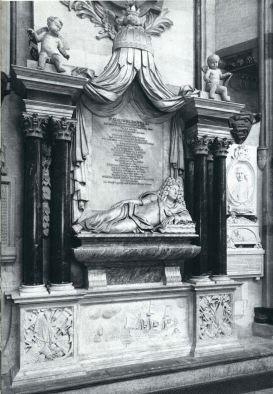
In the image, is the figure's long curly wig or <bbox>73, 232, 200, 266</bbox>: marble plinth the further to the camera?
the figure's long curly wig

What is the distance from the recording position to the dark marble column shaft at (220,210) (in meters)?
5.58

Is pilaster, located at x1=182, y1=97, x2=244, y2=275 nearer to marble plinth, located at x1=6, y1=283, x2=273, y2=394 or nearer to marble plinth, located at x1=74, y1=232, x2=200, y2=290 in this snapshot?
marble plinth, located at x1=74, y1=232, x2=200, y2=290

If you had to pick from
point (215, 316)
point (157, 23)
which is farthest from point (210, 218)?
point (157, 23)

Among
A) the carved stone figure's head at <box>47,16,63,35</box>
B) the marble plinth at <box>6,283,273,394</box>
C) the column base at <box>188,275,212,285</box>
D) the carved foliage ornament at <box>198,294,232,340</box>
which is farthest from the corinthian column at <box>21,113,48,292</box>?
the carved foliage ornament at <box>198,294,232,340</box>

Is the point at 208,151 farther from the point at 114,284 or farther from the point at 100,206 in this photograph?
the point at 114,284

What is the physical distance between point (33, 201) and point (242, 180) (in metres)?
3.33

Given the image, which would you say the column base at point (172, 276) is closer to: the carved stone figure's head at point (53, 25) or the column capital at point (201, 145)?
the column capital at point (201, 145)

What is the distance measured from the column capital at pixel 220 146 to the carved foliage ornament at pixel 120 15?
1835 millimetres

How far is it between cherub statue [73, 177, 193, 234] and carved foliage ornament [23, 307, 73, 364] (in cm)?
98

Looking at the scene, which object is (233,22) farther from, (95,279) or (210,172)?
(95,279)

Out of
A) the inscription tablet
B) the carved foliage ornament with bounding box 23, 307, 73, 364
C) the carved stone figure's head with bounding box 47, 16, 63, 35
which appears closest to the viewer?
the carved foliage ornament with bounding box 23, 307, 73, 364

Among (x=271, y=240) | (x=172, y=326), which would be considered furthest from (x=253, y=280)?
(x=172, y=326)

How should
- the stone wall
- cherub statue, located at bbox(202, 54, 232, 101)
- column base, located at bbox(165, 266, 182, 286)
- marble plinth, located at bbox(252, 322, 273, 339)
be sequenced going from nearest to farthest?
column base, located at bbox(165, 266, 182, 286) → cherub statue, located at bbox(202, 54, 232, 101) → marble plinth, located at bbox(252, 322, 273, 339) → the stone wall

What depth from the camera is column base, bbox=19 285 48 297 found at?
441cm
